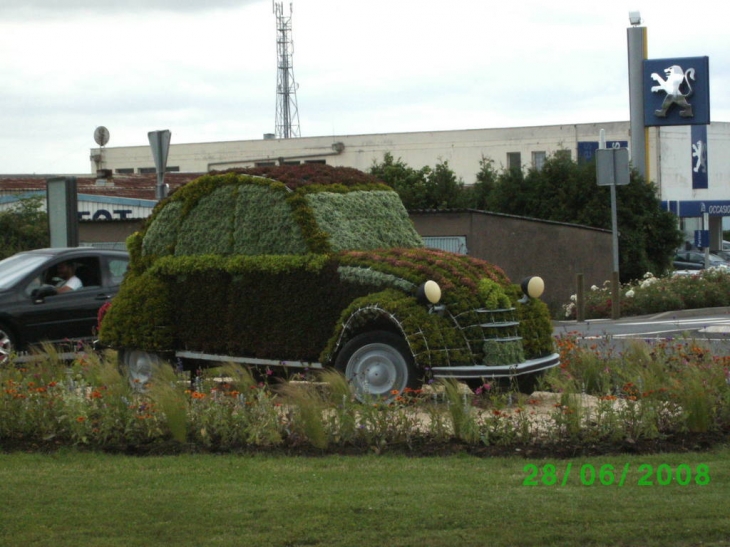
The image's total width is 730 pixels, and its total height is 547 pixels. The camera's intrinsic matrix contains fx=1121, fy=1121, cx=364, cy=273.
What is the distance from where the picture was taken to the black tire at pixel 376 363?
9.56 m

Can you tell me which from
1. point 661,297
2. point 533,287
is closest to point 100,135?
point 661,297

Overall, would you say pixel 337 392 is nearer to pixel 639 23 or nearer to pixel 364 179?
Answer: pixel 364 179

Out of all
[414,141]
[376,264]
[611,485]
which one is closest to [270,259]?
[376,264]

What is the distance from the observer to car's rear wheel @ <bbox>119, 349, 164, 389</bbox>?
11289mm

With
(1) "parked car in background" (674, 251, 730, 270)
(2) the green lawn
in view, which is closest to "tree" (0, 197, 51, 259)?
(2) the green lawn

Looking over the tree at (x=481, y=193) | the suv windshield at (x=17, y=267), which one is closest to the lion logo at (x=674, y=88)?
the tree at (x=481, y=193)

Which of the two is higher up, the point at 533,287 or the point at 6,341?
the point at 533,287

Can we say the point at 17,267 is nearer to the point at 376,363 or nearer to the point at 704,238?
the point at 376,363

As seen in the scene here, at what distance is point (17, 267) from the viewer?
14.7 metres

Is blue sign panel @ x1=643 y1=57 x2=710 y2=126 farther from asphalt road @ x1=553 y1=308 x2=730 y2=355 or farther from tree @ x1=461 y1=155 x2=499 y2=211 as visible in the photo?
asphalt road @ x1=553 y1=308 x2=730 y2=355
